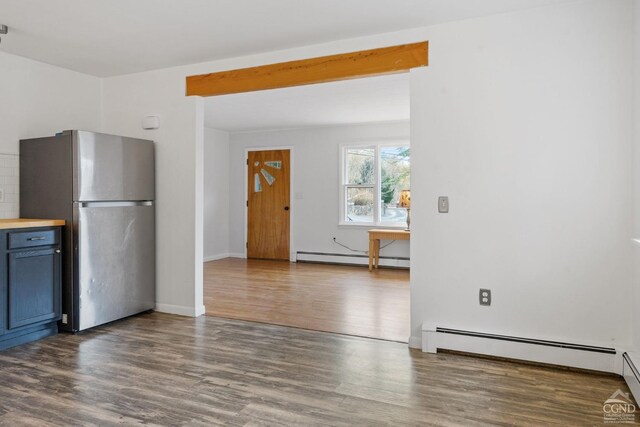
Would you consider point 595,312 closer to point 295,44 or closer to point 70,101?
point 295,44

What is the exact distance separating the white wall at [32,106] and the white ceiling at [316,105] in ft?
4.46

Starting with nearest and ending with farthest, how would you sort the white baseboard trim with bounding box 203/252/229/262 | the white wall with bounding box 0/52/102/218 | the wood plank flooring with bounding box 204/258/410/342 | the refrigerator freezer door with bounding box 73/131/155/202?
the refrigerator freezer door with bounding box 73/131/155/202
the white wall with bounding box 0/52/102/218
the wood plank flooring with bounding box 204/258/410/342
the white baseboard trim with bounding box 203/252/229/262

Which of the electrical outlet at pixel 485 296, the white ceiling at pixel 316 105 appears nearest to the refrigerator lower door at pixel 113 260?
the white ceiling at pixel 316 105

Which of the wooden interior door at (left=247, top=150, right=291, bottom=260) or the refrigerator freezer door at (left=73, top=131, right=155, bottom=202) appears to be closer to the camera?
the refrigerator freezer door at (left=73, top=131, right=155, bottom=202)

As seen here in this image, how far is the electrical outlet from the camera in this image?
9.50 ft

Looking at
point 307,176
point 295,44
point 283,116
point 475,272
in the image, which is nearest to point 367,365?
point 475,272

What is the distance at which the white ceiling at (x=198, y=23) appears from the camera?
8.86ft

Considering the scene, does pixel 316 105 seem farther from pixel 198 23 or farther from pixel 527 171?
pixel 527 171

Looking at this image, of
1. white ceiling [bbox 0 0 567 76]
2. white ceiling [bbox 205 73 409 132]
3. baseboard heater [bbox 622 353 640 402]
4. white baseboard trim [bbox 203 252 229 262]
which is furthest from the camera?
white baseboard trim [bbox 203 252 229 262]

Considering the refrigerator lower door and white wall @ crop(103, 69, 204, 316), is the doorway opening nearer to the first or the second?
white wall @ crop(103, 69, 204, 316)

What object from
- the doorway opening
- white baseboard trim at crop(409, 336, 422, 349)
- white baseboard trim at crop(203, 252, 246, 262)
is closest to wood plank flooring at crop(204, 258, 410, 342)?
the doorway opening

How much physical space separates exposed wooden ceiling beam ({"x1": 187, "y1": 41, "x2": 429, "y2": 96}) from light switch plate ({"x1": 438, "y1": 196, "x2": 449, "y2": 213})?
37.8 inches

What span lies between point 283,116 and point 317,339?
3.85 meters

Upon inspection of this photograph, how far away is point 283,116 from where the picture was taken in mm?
6242
